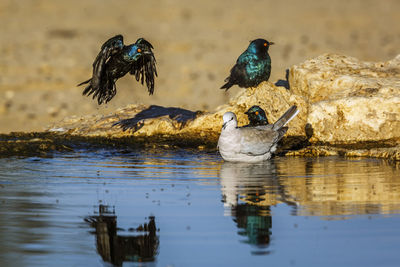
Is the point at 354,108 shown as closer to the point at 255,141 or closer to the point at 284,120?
the point at 284,120

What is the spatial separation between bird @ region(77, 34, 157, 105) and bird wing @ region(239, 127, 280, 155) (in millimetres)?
2547

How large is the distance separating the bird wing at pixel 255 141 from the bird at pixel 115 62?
100 inches

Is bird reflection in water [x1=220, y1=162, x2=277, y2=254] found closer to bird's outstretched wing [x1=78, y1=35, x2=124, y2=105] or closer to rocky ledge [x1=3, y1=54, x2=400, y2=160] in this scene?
rocky ledge [x1=3, y1=54, x2=400, y2=160]

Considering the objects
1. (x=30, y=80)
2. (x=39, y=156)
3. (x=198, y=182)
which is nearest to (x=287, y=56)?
(x=30, y=80)

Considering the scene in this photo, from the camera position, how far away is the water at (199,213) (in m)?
5.40

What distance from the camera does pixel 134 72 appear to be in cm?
1248

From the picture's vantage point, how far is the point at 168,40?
2183cm

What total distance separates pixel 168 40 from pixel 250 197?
14951mm

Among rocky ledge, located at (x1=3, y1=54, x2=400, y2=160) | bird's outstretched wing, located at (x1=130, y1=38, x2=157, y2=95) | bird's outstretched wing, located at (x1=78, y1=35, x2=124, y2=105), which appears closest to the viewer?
bird's outstretched wing, located at (x1=78, y1=35, x2=124, y2=105)

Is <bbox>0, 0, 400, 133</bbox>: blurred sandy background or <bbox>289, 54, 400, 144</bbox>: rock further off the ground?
<bbox>0, 0, 400, 133</bbox>: blurred sandy background

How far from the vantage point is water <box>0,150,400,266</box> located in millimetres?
5402

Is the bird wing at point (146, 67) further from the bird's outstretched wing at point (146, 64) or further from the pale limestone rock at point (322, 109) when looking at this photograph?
the pale limestone rock at point (322, 109)

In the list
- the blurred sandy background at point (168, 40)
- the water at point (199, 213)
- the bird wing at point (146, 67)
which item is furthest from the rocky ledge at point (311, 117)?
the blurred sandy background at point (168, 40)

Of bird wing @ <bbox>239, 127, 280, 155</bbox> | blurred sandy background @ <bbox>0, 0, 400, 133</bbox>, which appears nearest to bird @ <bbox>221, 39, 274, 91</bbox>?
bird wing @ <bbox>239, 127, 280, 155</bbox>
